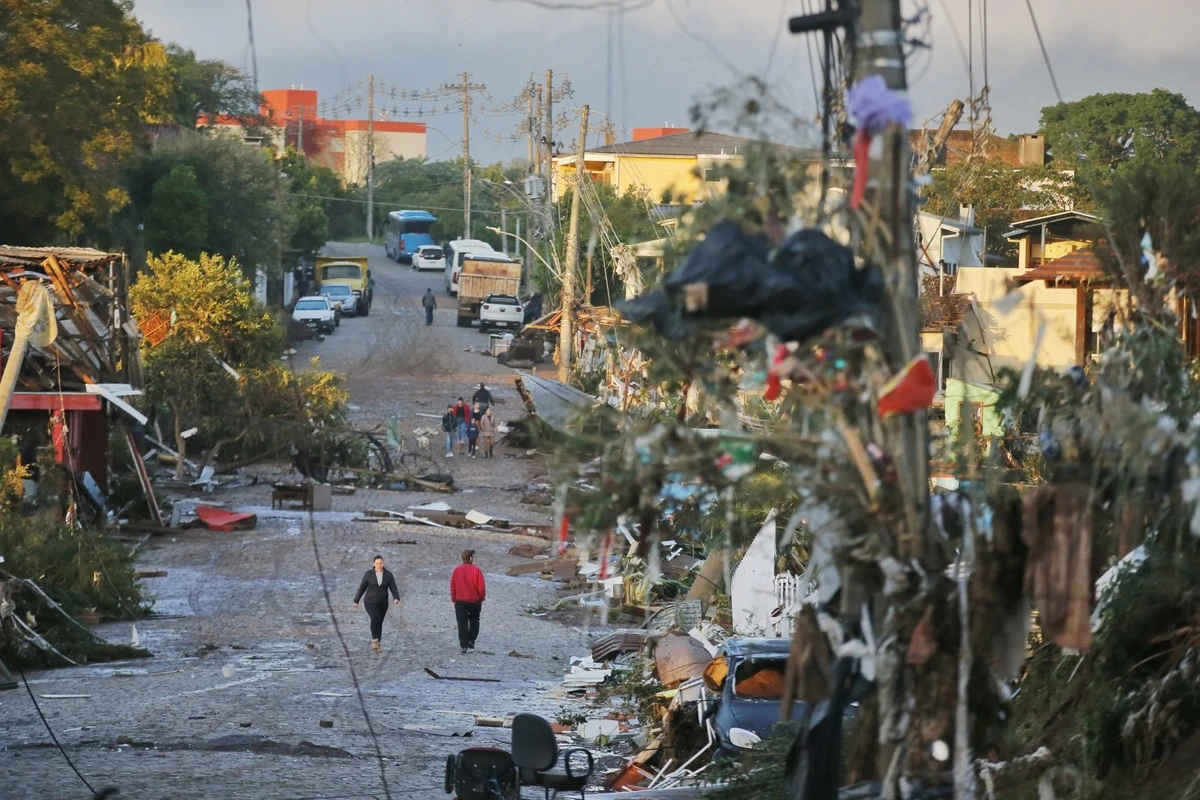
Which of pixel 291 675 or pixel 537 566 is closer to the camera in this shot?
pixel 291 675

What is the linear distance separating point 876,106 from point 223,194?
5047cm

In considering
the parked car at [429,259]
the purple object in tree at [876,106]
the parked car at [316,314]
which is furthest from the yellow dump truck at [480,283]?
the purple object in tree at [876,106]

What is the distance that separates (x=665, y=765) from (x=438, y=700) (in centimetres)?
391

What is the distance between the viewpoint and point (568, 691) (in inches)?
672

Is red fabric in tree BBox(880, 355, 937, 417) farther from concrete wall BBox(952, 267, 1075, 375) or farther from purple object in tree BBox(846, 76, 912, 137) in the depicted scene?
concrete wall BBox(952, 267, 1075, 375)

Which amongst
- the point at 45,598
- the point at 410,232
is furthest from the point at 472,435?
the point at 410,232

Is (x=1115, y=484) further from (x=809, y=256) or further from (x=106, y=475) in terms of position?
(x=106, y=475)

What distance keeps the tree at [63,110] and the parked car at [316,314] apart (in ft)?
46.4

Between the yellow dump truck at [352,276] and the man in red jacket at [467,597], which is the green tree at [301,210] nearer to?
the yellow dump truck at [352,276]

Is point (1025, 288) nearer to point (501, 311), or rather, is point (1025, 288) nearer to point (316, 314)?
point (316, 314)

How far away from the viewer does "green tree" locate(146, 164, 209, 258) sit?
165 ft

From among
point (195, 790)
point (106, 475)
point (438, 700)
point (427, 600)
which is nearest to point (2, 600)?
point (438, 700)

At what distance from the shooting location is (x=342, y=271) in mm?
66250

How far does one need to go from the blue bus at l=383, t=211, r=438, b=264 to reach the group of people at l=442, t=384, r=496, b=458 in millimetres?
51279
